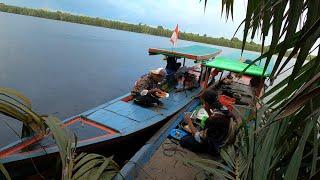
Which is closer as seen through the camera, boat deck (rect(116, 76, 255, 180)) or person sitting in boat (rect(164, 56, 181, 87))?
boat deck (rect(116, 76, 255, 180))

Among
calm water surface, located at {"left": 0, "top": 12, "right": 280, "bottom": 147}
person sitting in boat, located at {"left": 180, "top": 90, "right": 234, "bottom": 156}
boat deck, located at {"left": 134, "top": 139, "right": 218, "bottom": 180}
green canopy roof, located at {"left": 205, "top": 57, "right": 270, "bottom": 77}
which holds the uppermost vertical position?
green canopy roof, located at {"left": 205, "top": 57, "right": 270, "bottom": 77}

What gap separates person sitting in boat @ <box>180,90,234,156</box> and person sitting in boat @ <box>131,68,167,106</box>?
1665 mm

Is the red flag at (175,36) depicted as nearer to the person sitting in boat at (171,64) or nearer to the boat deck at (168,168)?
the person sitting in boat at (171,64)

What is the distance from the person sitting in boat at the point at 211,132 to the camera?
3.89 m

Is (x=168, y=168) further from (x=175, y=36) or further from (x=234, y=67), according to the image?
(x=175, y=36)

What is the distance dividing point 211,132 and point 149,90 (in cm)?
251

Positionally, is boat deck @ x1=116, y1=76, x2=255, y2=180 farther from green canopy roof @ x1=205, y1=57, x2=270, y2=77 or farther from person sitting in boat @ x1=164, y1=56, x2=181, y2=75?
person sitting in boat @ x1=164, y1=56, x2=181, y2=75

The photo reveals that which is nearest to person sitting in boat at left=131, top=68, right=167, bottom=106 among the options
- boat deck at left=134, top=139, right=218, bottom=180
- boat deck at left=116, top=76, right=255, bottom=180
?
boat deck at left=116, top=76, right=255, bottom=180

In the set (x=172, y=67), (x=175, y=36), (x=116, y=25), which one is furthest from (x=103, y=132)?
(x=116, y=25)

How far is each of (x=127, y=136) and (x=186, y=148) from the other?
3.00 feet

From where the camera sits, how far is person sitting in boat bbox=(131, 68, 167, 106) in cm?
607

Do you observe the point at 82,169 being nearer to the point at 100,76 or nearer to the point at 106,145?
the point at 106,145

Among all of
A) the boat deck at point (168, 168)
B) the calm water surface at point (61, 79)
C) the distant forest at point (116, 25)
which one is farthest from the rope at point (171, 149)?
the distant forest at point (116, 25)

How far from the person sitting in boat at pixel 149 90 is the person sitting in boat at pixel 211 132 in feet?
5.46
